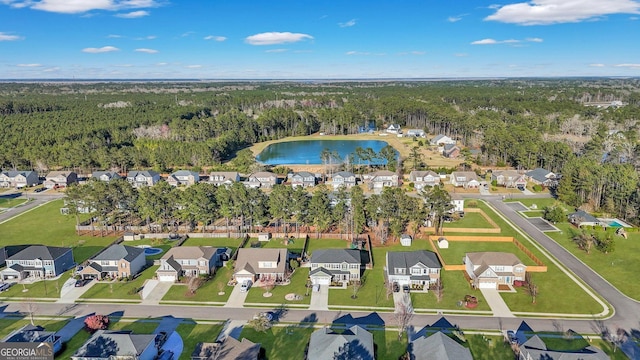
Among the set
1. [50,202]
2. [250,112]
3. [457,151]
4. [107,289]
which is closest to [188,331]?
[107,289]

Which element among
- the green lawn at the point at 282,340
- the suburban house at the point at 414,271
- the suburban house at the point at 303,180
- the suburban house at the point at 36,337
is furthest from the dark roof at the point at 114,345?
the suburban house at the point at 303,180

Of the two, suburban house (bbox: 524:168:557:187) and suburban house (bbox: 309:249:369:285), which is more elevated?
suburban house (bbox: 524:168:557:187)

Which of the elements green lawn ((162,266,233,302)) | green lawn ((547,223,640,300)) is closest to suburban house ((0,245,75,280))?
green lawn ((162,266,233,302))

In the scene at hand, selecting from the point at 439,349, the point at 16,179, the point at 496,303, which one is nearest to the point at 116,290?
the point at 439,349

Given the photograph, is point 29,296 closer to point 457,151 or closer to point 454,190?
point 454,190

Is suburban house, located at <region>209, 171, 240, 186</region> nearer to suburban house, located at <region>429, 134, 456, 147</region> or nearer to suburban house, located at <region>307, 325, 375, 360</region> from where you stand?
suburban house, located at <region>307, 325, 375, 360</region>

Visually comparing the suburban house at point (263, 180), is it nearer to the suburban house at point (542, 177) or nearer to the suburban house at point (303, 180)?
the suburban house at point (303, 180)

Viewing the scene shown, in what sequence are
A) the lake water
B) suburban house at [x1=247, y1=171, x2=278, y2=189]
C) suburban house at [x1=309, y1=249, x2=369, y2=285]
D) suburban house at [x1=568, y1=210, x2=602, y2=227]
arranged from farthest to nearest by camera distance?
the lake water → suburban house at [x1=247, y1=171, x2=278, y2=189] → suburban house at [x1=568, y1=210, x2=602, y2=227] → suburban house at [x1=309, y1=249, x2=369, y2=285]

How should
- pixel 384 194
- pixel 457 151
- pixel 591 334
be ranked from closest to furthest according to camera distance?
1. pixel 591 334
2. pixel 384 194
3. pixel 457 151

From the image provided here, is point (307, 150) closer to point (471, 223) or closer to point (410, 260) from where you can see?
point (471, 223)
